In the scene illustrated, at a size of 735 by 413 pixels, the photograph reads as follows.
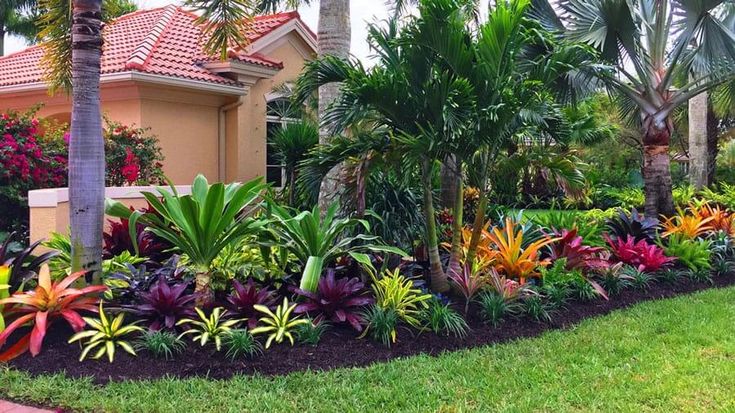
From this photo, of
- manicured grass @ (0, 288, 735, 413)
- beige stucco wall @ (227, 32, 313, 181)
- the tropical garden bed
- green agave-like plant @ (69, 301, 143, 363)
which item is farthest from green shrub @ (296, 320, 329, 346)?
beige stucco wall @ (227, 32, 313, 181)

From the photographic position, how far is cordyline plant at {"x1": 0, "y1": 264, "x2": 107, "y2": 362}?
454cm

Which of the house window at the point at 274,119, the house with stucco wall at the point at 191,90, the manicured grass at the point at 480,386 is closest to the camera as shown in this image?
the manicured grass at the point at 480,386

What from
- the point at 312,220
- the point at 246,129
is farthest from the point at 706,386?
the point at 246,129

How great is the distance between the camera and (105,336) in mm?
4691

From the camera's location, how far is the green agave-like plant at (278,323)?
16.0ft

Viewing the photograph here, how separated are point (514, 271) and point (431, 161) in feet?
5.63

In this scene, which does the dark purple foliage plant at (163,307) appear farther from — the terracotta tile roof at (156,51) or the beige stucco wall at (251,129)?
the beige stucco wall at (251,129)

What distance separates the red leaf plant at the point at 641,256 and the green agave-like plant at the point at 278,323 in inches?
196

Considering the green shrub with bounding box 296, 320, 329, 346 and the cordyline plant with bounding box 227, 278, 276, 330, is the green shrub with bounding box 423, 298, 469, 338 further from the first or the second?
the cordyline plant with bounding box 227, 278, 276, 330

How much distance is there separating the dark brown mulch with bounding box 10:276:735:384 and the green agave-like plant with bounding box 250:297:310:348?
9 cm

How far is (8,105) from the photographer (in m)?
14.6

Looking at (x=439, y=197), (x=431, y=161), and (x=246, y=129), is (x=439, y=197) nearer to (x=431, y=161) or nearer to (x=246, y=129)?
(x=431, y=161)

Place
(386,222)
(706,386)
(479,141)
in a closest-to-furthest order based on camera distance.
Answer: (706,386), (479,141), (386,222)

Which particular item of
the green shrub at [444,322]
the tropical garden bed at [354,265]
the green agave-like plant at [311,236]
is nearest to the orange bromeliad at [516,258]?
the tropical garden bed at [354,265]
